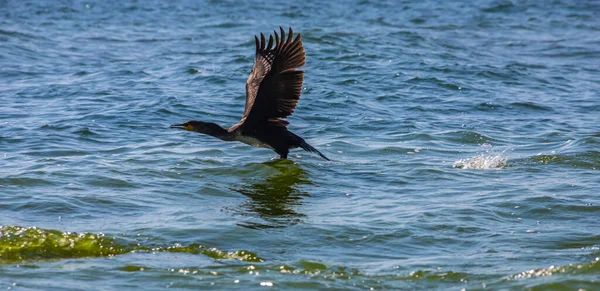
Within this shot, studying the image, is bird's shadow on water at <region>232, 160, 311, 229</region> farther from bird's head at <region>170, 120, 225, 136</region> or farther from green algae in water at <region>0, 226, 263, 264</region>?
green algae in water at <region>0, 226, 263, 264</region>

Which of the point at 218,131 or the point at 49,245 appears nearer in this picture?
the point at 49,245

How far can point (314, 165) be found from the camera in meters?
9.64

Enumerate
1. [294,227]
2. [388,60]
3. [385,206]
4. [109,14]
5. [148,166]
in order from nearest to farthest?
[294,227] < [385,206] < [148,166] < [388,60] < [109,14]

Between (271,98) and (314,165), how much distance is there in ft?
2.90

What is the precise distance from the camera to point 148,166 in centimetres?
920

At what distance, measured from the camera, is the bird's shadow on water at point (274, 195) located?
7.41m

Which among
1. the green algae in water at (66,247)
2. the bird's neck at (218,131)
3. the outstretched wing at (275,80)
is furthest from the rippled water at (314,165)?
the outstretched wing at (275,80)

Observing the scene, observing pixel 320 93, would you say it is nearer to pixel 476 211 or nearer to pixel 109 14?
pixel 476 211

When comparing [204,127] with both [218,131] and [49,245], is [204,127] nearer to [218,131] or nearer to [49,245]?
[218,131]

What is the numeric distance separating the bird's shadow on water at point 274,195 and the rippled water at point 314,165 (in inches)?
1.4

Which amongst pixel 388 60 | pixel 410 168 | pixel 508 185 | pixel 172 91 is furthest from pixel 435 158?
pixel 388 60

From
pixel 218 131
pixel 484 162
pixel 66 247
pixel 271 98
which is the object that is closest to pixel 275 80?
pixel 271 98

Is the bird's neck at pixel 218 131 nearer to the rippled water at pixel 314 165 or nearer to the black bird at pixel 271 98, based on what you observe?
the black bird at pixel 271 98

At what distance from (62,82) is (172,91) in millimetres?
1843
